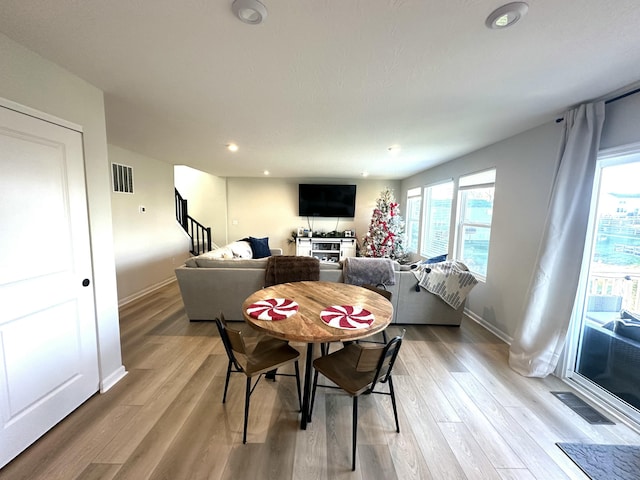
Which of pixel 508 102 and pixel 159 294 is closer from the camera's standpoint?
pixel 508 102

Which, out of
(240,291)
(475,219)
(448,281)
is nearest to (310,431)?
(240,291)

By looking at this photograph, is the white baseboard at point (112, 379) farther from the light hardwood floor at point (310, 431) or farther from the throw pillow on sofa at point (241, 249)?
the throw pillow on sofa at point (241, 249)

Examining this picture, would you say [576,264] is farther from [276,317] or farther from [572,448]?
[276,317]

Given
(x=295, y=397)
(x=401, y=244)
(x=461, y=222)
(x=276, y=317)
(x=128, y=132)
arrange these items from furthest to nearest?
1. (x=401, y=244)
2. (x=461, y=222)
3. (x=128, y=132)
4. (x=295, y=397)
5. (x=276, y=317)

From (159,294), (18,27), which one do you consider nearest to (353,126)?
(18,27)

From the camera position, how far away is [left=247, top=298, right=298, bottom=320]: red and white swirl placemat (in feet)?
5.64

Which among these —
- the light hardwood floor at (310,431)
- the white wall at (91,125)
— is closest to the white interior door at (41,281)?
the white wall at (91,125)

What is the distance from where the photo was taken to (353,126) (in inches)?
108

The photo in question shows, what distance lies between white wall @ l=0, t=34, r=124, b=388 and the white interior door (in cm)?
8

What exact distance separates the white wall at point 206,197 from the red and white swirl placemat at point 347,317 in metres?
5.95

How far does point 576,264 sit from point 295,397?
2.65 m

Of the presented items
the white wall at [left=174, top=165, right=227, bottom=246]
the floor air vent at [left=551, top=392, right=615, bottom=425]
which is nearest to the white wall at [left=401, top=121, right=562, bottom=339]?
the floor air vent at [left=551, top=392, right=615, bottom=425]

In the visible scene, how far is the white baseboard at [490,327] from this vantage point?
9.80 feet

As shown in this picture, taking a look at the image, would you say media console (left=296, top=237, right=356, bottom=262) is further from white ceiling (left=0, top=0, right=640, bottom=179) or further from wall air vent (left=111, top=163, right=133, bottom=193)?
white ceiling (left=0, top=0, right=640, bottom=179)
